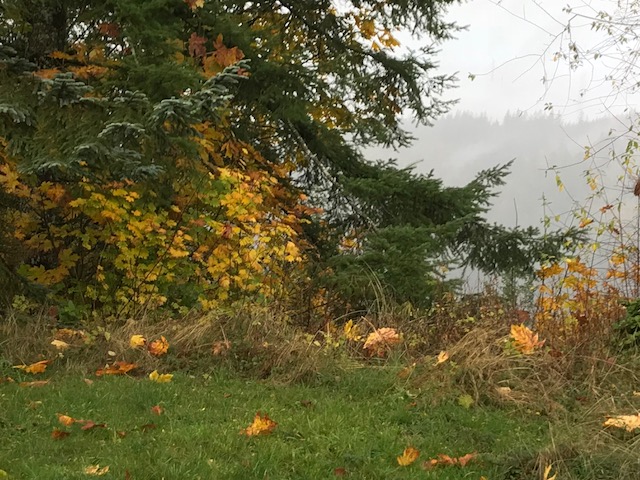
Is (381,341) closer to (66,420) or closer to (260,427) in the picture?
(260,427)

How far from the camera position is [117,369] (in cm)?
520

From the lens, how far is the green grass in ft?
10.6

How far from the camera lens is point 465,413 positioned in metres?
4.26

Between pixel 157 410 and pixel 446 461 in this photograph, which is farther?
pixel 157 410

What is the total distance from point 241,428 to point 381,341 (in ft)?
7.72

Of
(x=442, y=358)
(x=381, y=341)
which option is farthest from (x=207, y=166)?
(x=442, y=358)

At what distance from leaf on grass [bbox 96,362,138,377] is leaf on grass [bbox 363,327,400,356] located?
2227 millimetres

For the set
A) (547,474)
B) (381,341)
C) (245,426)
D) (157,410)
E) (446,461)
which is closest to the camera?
(547,474)

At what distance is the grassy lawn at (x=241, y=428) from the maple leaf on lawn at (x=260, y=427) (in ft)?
0.17

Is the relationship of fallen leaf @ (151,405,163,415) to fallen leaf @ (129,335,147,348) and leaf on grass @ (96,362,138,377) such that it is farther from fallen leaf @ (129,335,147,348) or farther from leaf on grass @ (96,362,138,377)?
fallen leaf @ (129,335,147,348)

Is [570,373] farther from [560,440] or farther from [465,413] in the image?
[560,440]

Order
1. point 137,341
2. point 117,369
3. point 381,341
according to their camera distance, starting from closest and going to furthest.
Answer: point 117,369 → point 137,341 → point 381,341

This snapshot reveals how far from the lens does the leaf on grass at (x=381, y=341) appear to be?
5.84 meters

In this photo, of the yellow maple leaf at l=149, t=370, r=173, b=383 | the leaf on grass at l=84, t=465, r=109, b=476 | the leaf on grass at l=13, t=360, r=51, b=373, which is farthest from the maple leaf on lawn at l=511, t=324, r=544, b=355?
the leaf on grass at l=13, t=360, r=51, b=373
